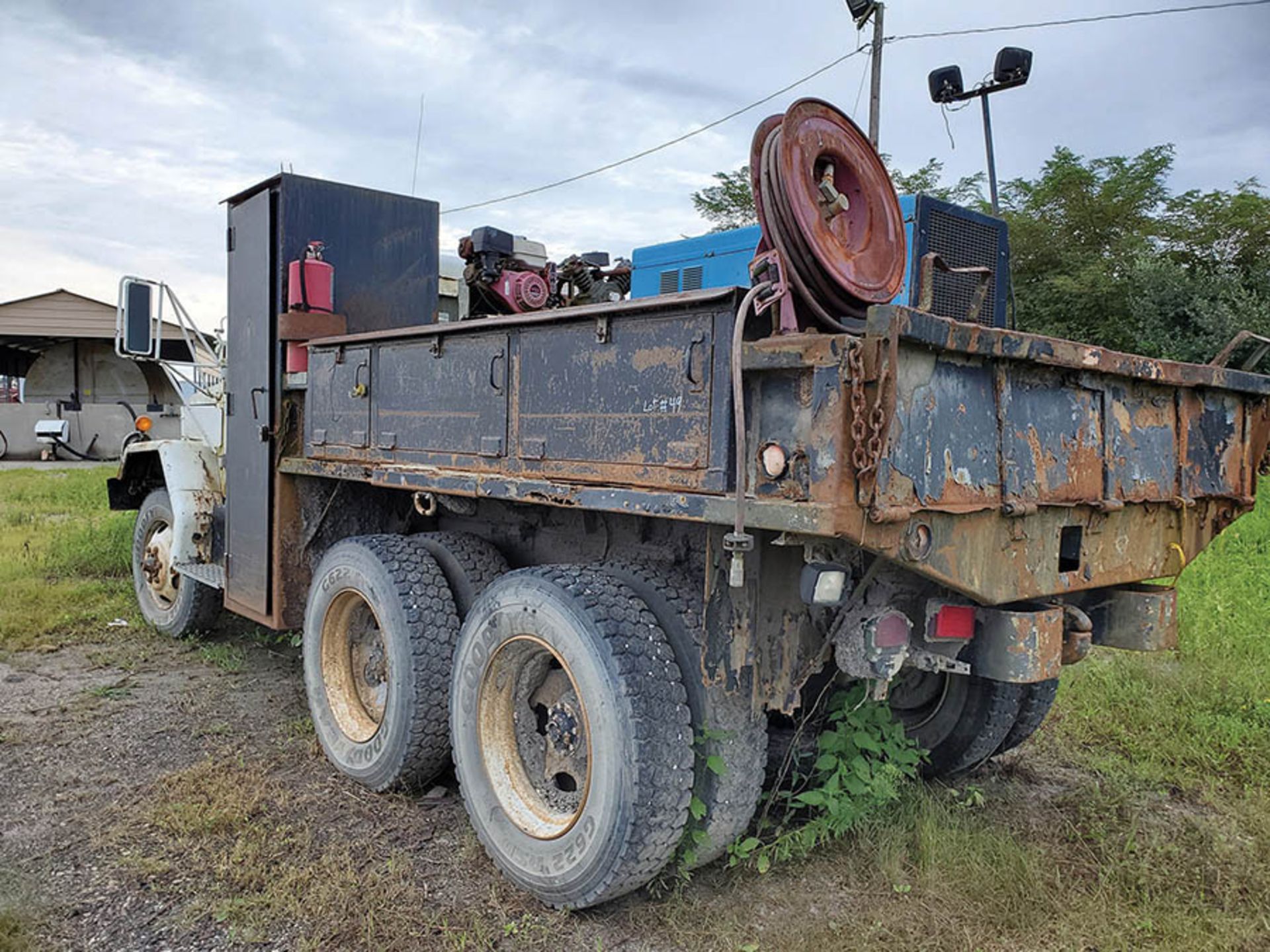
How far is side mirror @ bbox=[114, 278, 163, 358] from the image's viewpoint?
566cm

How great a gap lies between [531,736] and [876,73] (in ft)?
42.4

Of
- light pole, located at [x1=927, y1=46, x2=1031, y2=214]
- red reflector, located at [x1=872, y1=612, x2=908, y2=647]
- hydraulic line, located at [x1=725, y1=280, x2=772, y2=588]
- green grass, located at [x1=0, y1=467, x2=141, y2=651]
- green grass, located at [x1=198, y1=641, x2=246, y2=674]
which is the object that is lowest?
green grass, located at [x1=198, y1=641, x2=246, y2=674]

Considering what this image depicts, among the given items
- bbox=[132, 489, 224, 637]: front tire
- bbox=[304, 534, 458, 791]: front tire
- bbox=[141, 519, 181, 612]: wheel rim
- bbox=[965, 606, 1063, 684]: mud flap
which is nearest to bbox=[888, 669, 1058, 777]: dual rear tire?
bbox=[965, 606, 1063, 684]: mud flap

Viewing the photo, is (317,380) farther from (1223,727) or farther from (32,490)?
(32,490)

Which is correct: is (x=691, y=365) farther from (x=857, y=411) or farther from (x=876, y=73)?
(x=876, y=73)

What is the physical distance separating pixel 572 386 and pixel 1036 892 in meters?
2.13

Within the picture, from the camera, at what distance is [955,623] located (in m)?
3.02

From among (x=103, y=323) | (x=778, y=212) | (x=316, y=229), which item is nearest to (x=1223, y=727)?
(x=778, y=212)

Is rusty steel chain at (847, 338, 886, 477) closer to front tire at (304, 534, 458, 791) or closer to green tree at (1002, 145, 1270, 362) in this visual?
front tire at (304, 534, 458, 791)

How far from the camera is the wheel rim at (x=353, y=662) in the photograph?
4.41 meters

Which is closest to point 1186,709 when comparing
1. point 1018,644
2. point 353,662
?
point 1018,644

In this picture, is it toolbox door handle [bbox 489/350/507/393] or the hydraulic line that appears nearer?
the hydraulic line

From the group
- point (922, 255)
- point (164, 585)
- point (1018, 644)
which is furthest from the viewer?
point (164, 585)

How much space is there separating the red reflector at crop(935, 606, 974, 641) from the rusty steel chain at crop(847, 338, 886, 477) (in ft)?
2.53
